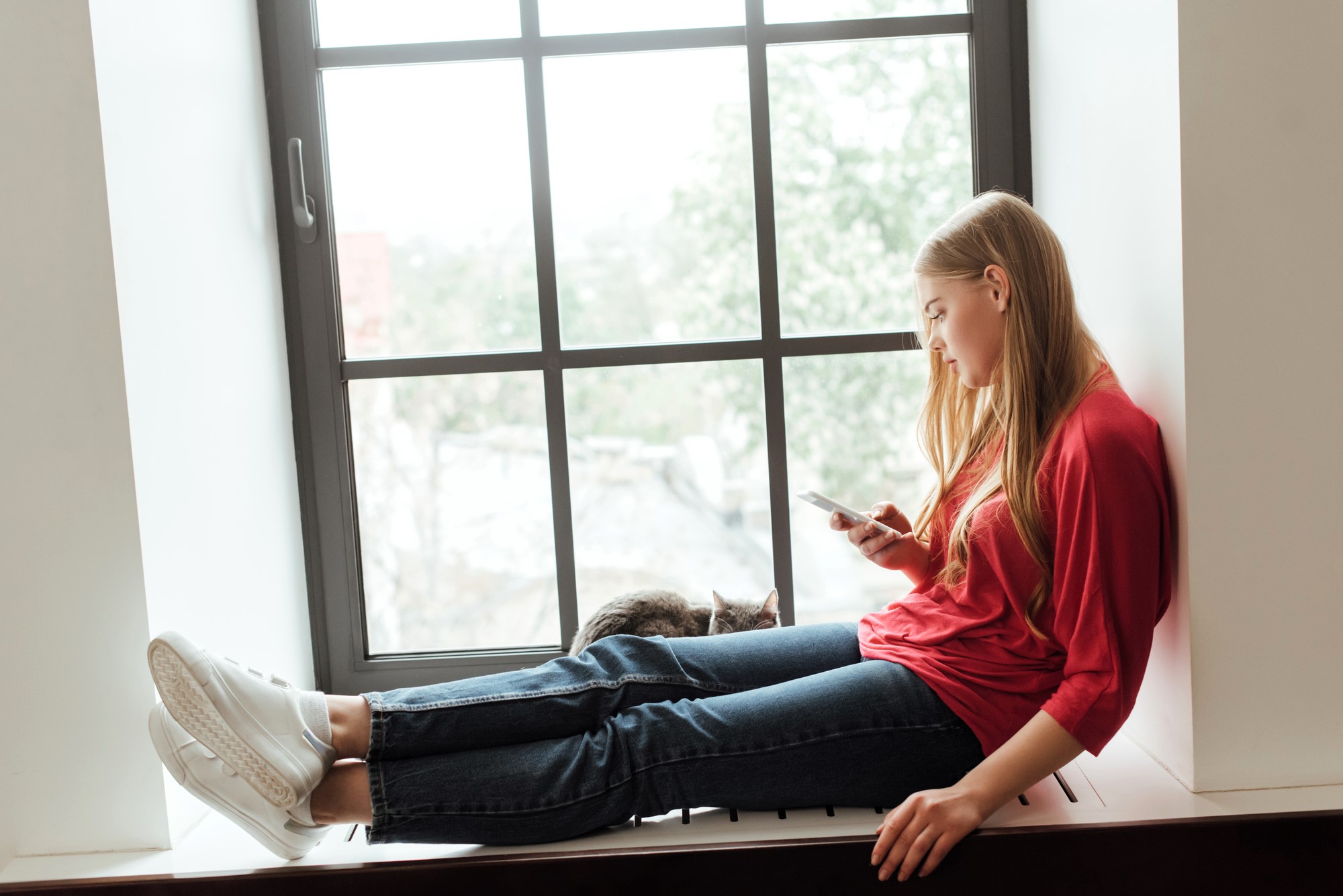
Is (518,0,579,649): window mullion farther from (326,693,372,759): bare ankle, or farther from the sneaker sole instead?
the sneaker sole

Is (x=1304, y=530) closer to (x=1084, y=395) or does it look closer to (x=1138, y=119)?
(x=1084, y=395)

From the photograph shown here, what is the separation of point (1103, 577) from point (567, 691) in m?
0.69

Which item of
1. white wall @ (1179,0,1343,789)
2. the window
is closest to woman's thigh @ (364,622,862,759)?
the window

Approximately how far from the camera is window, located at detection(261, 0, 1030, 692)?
169cm

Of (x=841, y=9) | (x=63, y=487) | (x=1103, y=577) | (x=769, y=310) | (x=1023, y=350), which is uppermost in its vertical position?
(x=841, y=9)

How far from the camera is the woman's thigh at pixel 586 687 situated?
3.85 feet

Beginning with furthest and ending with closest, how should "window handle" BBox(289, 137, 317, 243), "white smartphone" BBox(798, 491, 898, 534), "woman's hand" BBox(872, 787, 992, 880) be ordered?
1. "window handle" BBox(289, 137, 317, 243)
2. "white smartphone" BBox(798, 491, 898, 534)
3. "woman's hand" BBox(872, 787, 992, 880)

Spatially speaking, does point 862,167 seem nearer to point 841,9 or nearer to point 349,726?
point 841,9

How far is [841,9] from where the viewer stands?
169cm

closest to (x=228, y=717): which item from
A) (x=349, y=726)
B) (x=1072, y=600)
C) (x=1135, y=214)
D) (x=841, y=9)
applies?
A: (x=349, y=726)

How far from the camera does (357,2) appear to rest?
1.69 metres

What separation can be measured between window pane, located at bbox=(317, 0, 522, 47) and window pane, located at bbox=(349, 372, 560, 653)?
0.63 meters

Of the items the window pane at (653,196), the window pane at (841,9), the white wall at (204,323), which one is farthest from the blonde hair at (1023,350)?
the white wall at (204,323)

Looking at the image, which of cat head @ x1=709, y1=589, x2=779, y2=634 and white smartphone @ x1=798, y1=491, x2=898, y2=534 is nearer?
white smartphone @ x1=798, y1=491, x2=898, y2=534
